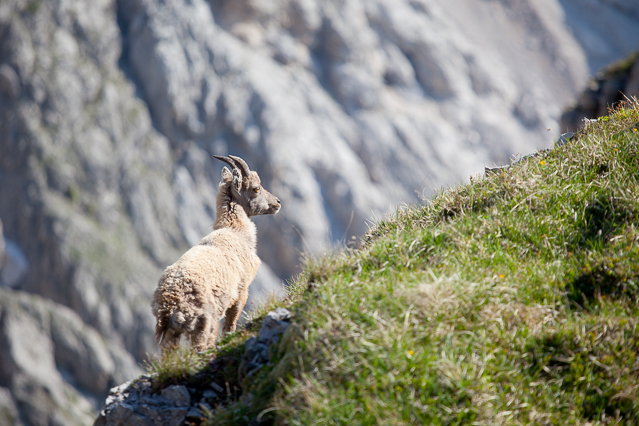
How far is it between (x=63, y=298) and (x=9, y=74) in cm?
4050

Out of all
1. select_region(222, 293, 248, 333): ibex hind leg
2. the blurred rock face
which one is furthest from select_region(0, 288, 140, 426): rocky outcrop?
select_region(222, 293, 248, 333): ibex hind leg

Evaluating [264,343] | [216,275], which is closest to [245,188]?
[216,275]

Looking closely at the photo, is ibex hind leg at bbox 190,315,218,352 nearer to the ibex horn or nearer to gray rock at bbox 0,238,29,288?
the ibex horn

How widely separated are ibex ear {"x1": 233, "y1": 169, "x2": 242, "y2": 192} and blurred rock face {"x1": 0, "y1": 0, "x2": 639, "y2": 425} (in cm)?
6656

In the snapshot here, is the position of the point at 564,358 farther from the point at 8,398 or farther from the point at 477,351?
the point at 8,398

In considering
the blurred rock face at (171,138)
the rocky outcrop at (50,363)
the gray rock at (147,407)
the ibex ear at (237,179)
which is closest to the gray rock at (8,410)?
the rocky outcrop at (50,363)

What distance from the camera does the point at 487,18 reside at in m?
126

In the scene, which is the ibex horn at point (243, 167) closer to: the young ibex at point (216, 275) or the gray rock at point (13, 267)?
the young ibex at point (216, 275)

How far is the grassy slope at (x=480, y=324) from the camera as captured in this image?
4387 millimetres

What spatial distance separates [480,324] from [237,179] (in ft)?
21.5

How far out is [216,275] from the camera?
8047 millimetres

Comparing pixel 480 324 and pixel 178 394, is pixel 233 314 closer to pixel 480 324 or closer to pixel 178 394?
pixel 178 394

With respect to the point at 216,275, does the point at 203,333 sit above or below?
below

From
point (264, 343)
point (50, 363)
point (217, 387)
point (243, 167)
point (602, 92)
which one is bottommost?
point (217, 387)
